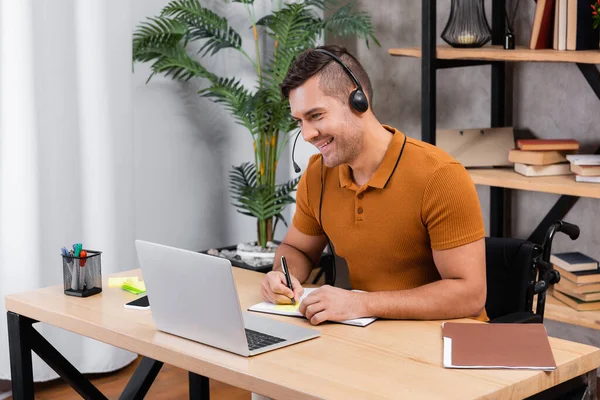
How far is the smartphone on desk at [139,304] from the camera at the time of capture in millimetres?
2123

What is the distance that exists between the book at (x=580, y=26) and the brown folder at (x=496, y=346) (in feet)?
5.03

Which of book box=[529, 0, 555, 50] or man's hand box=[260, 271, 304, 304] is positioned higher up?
book box=[529, 0, 555, 50]

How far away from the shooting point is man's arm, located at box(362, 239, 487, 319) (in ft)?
6.44

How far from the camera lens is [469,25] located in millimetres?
3443

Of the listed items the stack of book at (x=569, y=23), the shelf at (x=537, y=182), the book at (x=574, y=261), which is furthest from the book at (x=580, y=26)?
the book at (x=574, y=261)

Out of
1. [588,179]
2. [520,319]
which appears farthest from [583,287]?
[520,319]

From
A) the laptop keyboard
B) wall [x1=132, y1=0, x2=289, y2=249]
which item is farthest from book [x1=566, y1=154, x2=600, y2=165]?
the laptop keyboard

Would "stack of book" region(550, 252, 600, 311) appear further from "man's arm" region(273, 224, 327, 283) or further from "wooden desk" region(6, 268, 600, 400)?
"wooden desk" region(6, 268, 600, 400)

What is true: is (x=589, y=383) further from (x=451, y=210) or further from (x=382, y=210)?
(x=382, y=210)

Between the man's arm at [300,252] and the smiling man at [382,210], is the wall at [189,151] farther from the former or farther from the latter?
the smiling man at [382,210]

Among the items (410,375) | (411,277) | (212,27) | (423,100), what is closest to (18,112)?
(212,27)

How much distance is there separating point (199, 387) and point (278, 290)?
0.50 m

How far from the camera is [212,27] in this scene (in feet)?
12.6

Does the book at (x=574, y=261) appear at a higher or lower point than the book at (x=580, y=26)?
lower
